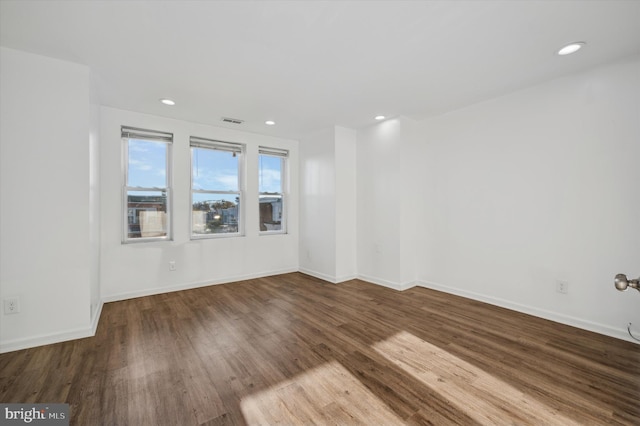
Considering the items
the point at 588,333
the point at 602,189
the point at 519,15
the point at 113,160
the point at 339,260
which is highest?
the point at 519,15

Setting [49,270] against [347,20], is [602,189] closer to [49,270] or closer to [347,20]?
[347,20]

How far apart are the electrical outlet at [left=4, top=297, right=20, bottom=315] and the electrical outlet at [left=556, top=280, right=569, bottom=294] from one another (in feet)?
16.6

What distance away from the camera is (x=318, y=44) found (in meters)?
2.19

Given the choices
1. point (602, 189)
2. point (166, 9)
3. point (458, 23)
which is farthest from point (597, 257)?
point (166, 9)

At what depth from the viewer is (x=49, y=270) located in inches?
95.2

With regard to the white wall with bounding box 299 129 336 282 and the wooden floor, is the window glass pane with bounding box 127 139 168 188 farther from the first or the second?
the white wall with bounding box 299 129 336 282

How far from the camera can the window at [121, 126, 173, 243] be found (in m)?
3.71

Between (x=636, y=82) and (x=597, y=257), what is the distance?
5.21 ft

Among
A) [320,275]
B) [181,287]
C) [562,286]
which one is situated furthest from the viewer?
[320,275]

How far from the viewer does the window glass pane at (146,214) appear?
3.76 meters

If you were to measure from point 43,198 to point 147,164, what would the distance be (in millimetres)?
1590

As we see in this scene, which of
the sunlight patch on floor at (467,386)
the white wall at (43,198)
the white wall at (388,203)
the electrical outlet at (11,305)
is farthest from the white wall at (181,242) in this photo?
the sunlight patch on floor at (467,386)

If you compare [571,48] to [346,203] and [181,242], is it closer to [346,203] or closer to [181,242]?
[346,203]

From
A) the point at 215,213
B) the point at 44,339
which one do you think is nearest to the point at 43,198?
the point at 44,339
